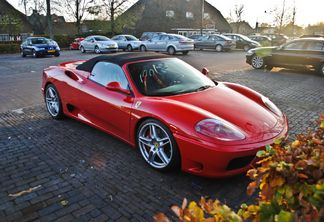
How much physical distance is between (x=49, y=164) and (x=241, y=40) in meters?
25.9

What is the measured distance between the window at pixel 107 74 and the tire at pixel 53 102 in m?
1.11

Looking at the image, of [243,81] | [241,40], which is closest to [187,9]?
[241,40]

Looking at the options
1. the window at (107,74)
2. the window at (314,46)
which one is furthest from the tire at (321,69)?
the window at (107,74)

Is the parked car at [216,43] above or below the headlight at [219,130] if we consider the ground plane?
above

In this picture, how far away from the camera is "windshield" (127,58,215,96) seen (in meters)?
4.04

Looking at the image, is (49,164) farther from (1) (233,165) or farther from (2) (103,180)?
(1) (233,165)

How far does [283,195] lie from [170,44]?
20247mm

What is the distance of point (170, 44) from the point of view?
68.4 feet

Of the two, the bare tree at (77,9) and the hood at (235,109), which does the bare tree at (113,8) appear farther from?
the hood at (235,109)

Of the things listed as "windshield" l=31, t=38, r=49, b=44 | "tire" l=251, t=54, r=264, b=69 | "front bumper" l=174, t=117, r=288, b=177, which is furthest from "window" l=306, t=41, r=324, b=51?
"windshield" l=31, t=38, r=49, b=44

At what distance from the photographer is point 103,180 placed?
3430 mm

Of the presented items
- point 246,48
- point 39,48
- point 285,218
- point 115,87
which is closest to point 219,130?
point 115,87

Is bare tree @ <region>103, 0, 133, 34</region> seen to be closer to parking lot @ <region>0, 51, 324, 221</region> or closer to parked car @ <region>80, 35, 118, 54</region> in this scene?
parked car @ <region>80, 35, 118, 54</region>

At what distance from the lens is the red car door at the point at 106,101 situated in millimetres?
3988
